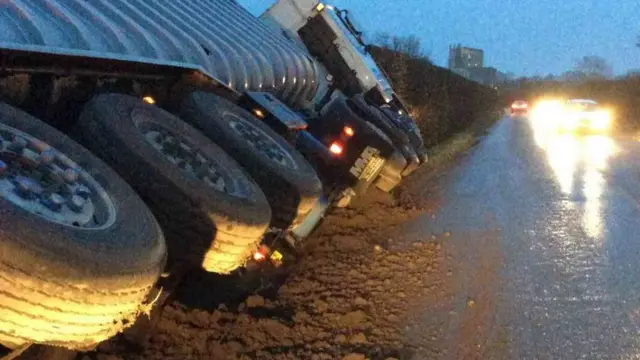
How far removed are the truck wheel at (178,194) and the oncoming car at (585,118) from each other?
23986 millimetres

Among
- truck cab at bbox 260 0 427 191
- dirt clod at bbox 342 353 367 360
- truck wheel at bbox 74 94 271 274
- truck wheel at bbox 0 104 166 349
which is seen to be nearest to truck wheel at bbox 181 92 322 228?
truck wheel at bbox 74 94 271 274

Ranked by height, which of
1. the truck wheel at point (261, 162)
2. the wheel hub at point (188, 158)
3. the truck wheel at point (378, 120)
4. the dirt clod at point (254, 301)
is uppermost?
the truck wheel at point (378, 120)

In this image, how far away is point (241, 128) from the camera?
5.39m

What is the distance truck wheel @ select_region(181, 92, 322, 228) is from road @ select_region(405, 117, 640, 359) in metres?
1.47

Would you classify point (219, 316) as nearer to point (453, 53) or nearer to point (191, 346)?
point (191, 346)

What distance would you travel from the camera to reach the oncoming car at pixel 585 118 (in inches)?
1005

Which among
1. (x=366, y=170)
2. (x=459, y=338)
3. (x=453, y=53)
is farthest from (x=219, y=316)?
(x=453, y=53)

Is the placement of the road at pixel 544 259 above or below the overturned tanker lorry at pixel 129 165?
above

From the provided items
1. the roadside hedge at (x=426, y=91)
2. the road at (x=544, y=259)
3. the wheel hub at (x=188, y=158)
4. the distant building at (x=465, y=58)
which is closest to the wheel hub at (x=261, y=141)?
the wheel hub at (x=188, y=158)

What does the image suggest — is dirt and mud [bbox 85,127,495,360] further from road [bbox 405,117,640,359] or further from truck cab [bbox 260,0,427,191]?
truck cab [bbox 260,0,427,191]

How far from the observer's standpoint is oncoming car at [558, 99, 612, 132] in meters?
25.5

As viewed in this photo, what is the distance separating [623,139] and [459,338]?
818 inches

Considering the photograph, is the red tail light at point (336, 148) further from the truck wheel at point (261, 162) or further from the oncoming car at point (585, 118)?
the oncoming car at point (585, 118)

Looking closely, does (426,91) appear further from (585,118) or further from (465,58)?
(465,58)
